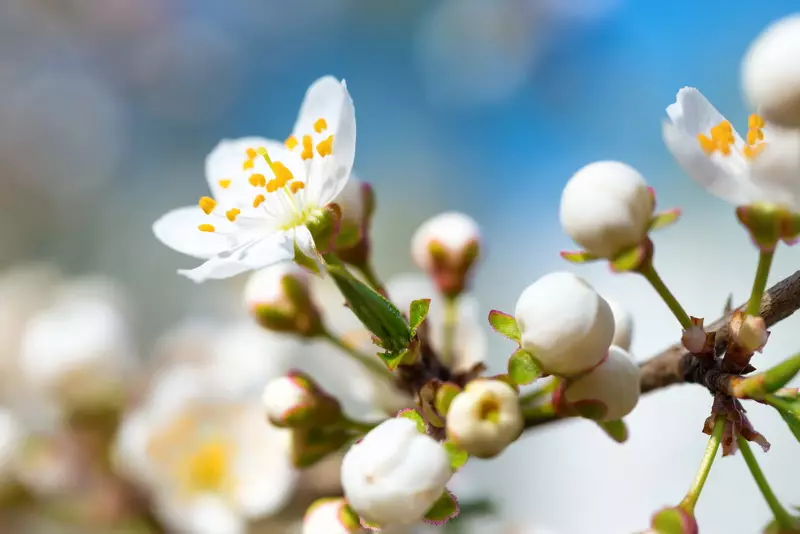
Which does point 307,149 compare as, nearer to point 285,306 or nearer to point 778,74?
point 285,306

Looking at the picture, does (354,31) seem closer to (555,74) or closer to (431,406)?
(555,74)

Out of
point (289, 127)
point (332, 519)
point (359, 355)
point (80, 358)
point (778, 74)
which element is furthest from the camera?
point (289, 127)

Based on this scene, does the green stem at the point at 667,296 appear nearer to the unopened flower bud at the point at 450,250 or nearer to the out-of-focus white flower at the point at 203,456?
the unopened flower bud at the point at 450,250

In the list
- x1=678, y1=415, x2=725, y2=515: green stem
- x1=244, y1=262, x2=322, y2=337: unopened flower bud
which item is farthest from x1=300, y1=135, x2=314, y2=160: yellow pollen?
x1=678, y1=415, x2=725, y2=515: green stem

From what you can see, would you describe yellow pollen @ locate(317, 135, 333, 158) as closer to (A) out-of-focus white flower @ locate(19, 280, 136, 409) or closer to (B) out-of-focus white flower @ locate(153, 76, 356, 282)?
(B) out-of-focus white flower @ locate(153, 76, 356, 282)

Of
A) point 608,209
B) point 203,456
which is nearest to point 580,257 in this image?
point 608,209

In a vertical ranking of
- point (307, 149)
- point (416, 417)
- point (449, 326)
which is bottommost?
point (416, 417)

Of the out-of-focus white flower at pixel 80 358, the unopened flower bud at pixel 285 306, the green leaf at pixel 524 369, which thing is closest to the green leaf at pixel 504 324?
the green leaf at pixel 524 369
